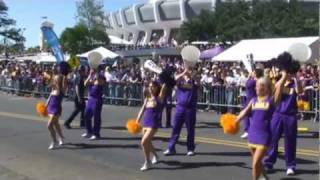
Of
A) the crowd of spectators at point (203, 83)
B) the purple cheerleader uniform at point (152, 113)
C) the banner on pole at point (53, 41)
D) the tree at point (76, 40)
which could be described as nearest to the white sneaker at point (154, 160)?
the purple cheerleader uniform at point (152, 113)

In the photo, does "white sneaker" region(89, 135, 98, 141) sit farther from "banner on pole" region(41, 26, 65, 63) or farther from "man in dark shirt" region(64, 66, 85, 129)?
"banner on pole" region(41, 26, 65, 63)

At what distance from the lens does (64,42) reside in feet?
249

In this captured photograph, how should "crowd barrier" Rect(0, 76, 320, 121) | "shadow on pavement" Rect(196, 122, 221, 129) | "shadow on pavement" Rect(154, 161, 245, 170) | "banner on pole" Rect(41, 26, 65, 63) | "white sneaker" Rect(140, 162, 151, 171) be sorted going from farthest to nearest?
"banner on pole" Rect(41, 26, 65, 63), "crowd barrier" Rect(0, 76, 320, 121), "shadow on pavement" Rect(196, 122, 221, 129), "shadow on pavement" Rect(154, 161, 245, 170), "white sneaker" Rect(140, 162, 151, 171)

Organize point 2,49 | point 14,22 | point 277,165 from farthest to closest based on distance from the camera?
point 2,49, point 14,22, point 277,165

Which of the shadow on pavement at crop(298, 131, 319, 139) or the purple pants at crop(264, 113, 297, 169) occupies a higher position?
the purple pants at crop(264, 113, 297, 169)

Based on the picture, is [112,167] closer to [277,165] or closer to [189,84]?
[189,84]

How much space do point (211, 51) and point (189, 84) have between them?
30.4m

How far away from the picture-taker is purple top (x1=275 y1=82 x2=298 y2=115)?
952 centimetres

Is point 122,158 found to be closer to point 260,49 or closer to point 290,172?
point 290,172

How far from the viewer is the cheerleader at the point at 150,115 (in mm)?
10297

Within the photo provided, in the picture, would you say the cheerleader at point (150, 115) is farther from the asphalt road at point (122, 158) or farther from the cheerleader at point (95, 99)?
the cheerleader at point (95, 99)

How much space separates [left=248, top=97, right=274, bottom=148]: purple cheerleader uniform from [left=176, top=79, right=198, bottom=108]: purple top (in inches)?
117

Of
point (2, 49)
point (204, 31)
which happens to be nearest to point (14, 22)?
point (2, 49)

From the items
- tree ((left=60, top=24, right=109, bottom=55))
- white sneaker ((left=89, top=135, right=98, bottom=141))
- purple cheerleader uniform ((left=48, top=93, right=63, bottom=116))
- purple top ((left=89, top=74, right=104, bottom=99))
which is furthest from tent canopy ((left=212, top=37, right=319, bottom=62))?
tree ((left=60, top=24, right=109, bottom=55))
